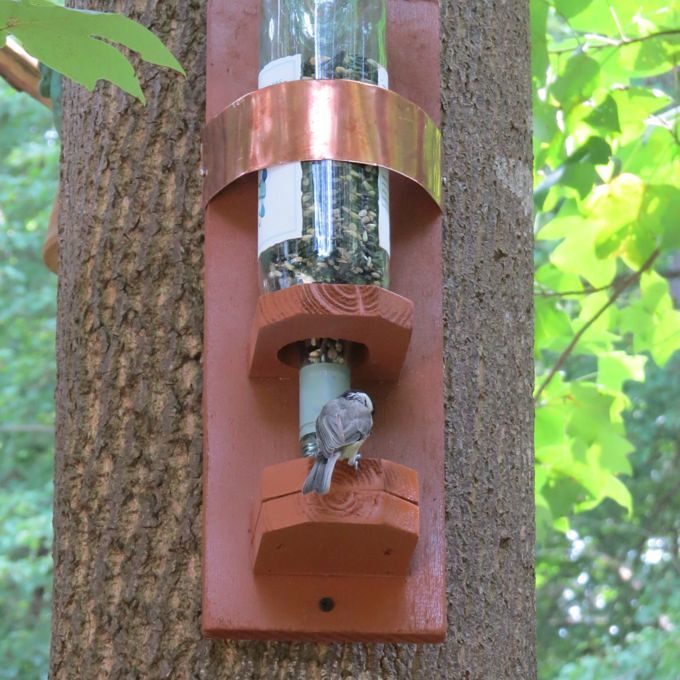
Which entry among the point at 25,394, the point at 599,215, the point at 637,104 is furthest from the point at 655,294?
the point at 25,394

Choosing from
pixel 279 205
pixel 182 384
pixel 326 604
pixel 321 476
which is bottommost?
pixel 326 604

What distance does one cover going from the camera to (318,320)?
4.62 ft

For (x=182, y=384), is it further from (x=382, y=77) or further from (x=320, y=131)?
(x=382, y=77)

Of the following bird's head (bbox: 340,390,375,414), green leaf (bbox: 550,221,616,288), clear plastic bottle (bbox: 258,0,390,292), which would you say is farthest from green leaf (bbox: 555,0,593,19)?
bird's head (bbox: 340,390,375,414)

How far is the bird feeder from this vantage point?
1.41 metres

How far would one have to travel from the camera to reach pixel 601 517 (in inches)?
282

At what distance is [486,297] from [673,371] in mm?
5685

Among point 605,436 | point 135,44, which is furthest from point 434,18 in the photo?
point 605,436

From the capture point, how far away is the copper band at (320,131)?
152 cm

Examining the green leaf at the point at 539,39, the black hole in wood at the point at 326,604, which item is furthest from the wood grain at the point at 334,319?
the green leaf at the point at 539,39

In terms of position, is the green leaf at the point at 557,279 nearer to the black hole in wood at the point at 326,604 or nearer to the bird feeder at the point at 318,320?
the bird feeder at the point at 318,320

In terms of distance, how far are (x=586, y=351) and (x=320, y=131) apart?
1806mm

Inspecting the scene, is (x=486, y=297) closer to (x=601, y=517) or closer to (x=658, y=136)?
(x=658, y=136)

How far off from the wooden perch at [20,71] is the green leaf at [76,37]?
1542mm
